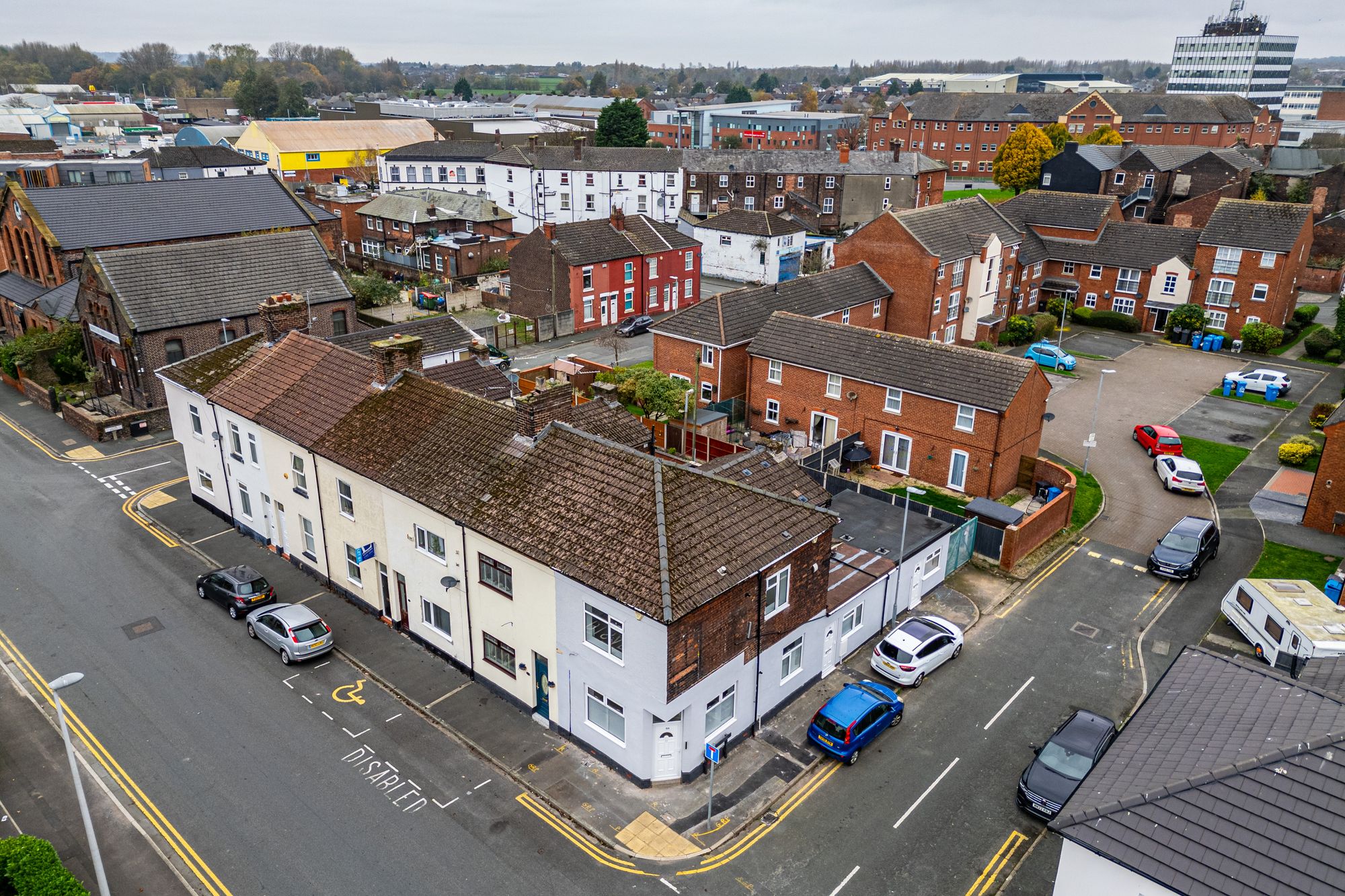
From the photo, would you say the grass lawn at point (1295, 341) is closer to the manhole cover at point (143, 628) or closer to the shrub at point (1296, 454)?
the shrub at point (1296, 454)

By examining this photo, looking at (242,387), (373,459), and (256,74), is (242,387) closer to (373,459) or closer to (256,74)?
(373,459)

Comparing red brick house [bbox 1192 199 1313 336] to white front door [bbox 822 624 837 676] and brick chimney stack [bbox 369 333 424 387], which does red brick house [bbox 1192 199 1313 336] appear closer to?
white front door [bbox 822 624 837 676]

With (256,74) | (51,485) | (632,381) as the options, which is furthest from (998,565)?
(256,74)

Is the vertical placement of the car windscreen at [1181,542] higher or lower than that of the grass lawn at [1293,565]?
higher

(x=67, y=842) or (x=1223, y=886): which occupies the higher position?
(x=1223, y=886)

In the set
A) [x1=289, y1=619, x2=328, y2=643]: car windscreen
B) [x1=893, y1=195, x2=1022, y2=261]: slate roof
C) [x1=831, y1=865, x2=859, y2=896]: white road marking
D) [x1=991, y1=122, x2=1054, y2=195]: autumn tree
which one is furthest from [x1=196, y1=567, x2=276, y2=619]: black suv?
[x1=991, y1=122, x2=1054, y2=195]: autumn tree

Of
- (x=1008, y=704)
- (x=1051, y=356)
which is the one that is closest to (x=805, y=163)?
(x=1051, y=356)

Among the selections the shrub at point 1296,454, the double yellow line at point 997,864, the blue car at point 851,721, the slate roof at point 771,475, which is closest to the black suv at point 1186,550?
the shrub at point 1296,454

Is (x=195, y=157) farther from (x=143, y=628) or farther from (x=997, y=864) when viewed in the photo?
(x=997, y=864)
